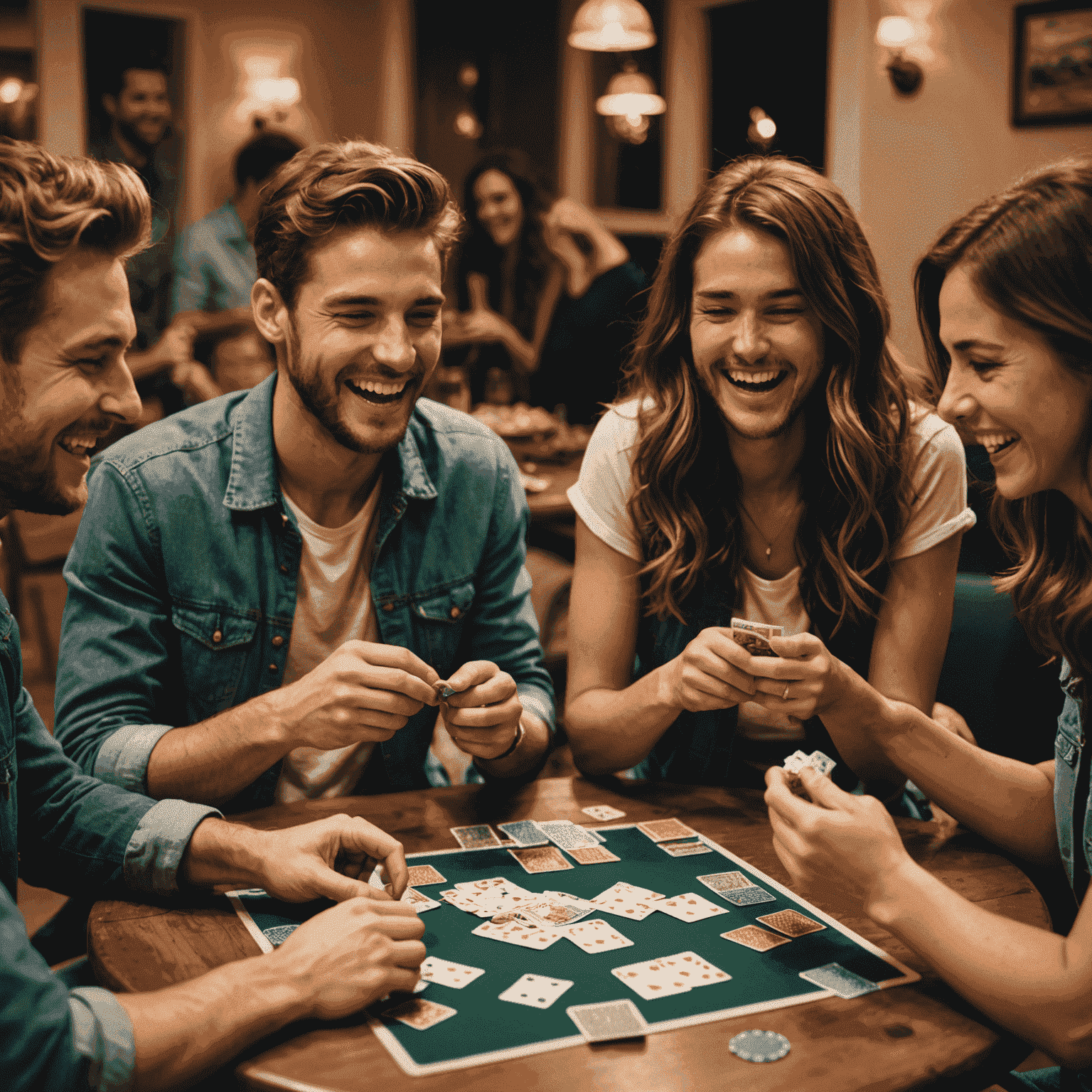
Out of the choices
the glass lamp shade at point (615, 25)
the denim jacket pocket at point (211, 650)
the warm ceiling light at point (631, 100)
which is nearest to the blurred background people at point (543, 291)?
the glass lamp shade at point (615, 25)

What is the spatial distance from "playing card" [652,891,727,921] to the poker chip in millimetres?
257

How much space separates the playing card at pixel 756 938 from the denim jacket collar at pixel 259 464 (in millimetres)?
1023

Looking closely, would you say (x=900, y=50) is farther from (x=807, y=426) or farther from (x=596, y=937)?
(x=596, y=937)

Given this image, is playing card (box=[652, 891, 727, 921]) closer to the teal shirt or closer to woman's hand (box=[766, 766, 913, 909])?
woman's hand (box=[766, 766, 913, 909])

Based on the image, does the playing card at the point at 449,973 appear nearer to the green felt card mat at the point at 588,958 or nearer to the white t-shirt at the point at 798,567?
the green felt card mat at the point at 588,958

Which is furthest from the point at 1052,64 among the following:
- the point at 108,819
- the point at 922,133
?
the point at 108,819

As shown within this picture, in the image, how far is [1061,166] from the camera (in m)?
1.39

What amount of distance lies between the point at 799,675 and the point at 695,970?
508 millimetres

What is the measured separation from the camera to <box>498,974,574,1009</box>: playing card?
1208 millimetres

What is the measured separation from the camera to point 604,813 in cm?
176

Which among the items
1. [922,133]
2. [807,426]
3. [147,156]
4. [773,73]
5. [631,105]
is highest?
[773,73]

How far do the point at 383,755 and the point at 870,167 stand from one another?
5.62 metres

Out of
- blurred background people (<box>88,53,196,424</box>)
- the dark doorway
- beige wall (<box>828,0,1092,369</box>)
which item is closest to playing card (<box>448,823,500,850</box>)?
blurred background people (<box>88,53,196,424</box>)

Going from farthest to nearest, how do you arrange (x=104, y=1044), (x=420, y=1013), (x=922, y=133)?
(x=922, y=133), (x=420, y=1013), (x=104, y=1044)
